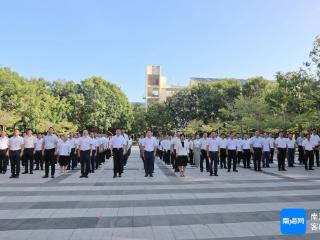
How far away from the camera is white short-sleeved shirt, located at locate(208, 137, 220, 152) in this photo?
1848 cm

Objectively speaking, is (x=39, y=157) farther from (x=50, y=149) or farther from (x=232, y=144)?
(x=232, y=144)

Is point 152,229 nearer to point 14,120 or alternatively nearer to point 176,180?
point 176,180

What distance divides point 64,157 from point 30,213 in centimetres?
1064

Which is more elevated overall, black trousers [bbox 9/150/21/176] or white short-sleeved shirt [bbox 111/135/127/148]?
white short-sleeved shirt [bbox 111/135/127/148]

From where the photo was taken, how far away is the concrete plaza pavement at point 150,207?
7906 millimetres

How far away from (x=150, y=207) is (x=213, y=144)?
8.48 meters

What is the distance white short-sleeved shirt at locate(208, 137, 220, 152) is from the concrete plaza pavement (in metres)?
2.32

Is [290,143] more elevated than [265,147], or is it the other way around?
[290,143]

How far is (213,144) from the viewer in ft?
60.8

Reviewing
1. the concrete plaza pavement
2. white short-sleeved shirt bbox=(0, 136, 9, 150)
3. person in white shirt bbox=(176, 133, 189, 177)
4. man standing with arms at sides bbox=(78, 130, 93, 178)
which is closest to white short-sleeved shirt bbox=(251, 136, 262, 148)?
person in white shirt bbox=(176, 133, 189, 177)

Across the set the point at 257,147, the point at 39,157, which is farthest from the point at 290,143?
the point at 39,157

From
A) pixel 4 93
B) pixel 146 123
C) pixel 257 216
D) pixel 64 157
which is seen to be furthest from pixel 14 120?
pixel 146 123

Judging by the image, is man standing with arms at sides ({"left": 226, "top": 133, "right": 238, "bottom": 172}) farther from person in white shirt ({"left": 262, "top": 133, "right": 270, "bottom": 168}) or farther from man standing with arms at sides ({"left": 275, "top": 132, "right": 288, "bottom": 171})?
man standing with arms at sides ({"left": 275, "top": 132, "right": 288, "bottom": 171})

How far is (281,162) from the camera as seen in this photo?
21.0 meters
